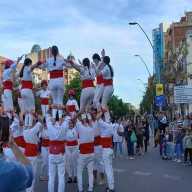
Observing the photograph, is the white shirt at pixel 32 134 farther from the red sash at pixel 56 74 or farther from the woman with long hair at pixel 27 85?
the red sash at pixel 56 74

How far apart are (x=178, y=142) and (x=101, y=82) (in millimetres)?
7979

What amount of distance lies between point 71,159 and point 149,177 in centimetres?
312

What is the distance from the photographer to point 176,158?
26172 mm

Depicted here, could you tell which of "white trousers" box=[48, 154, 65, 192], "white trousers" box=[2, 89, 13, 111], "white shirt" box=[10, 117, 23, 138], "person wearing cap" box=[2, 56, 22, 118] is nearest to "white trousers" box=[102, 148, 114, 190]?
"white trousers" box=[48, 154, 65, 192]

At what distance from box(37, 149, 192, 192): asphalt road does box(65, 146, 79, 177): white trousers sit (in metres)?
0.55

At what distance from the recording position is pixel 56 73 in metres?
17.2

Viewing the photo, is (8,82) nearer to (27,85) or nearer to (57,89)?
(27,85)

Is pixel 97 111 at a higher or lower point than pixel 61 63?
lower

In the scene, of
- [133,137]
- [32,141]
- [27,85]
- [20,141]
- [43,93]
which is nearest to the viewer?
[32,141]

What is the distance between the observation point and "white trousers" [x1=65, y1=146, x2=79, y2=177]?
56.3ft

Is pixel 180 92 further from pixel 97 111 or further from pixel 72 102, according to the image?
pixel 97 111

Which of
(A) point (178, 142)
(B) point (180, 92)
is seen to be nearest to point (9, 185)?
(A) point (178, 142)

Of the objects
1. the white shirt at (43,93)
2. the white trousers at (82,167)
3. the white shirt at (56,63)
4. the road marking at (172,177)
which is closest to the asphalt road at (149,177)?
the road marking at (172,177)

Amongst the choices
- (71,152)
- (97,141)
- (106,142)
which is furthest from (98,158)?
(106,142)
